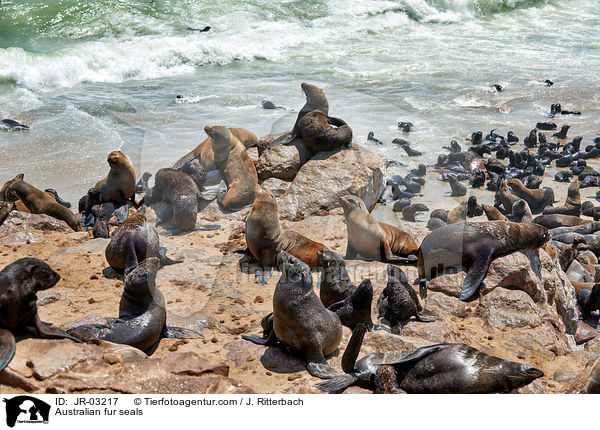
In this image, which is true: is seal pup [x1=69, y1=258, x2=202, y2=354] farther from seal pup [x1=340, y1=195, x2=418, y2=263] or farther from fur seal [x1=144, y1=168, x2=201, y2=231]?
fur seal [x1=144, y1=168, x2=201, y2=231]

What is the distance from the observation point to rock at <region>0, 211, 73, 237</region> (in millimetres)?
7621

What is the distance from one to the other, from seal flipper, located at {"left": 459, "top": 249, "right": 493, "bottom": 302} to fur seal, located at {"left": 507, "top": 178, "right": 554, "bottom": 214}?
4710mm

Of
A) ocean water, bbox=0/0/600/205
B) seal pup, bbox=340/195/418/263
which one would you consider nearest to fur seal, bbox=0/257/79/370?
seal pup, bbox=340/195/418/263

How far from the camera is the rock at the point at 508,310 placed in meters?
5.36

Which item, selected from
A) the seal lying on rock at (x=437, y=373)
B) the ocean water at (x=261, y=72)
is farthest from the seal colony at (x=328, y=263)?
the ocean water at (x=261, y=72)

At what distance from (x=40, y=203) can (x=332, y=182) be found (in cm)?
428

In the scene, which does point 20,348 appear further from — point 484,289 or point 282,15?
point 282,15

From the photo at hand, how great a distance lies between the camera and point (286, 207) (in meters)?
7.96

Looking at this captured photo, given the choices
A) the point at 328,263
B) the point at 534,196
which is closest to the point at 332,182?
the point at 328,263

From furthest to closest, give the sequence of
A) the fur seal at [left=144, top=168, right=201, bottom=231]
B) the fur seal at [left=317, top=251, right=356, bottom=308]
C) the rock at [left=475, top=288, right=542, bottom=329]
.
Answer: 1. the fur seal at [left=144, top=168, right=201, bottom=231]
2. the rock at [left=475, top=288, right=542, bottom=329]
3. the fur seal at [left=317, top=251, right=356, bottom=308]

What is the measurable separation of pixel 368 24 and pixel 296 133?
19296 millimetres

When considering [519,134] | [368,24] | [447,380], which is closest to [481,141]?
[519,134]
